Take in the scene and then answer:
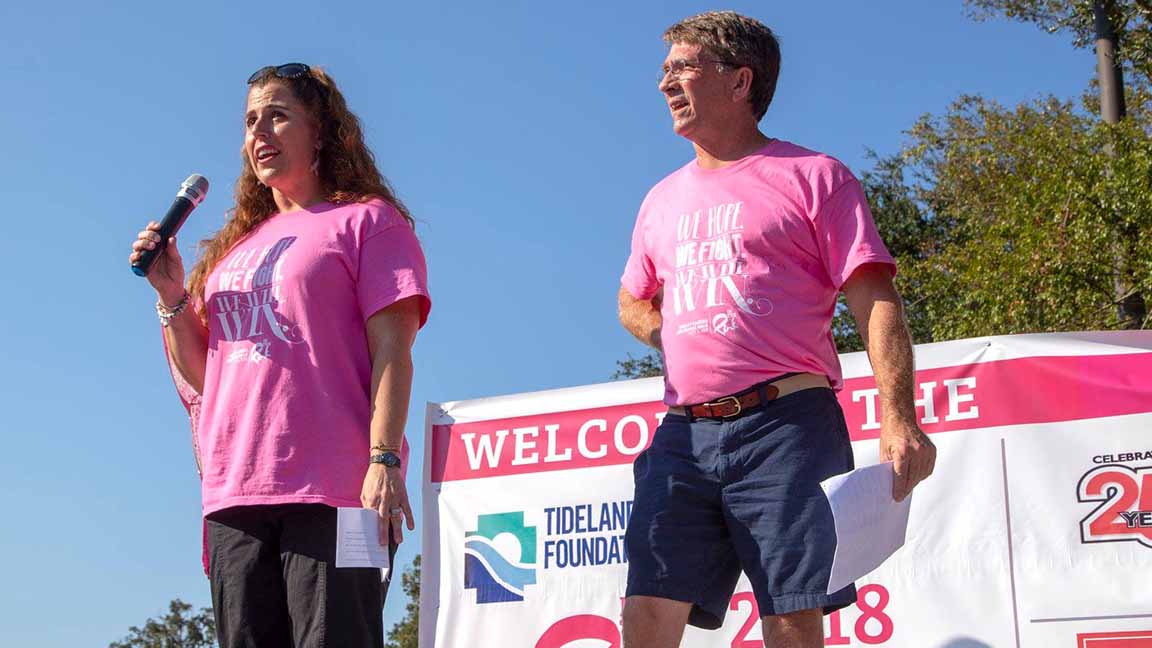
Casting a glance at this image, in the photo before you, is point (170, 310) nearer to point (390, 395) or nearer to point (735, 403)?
point (390, 395)

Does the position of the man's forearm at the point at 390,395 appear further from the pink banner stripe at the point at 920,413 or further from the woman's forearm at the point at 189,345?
the pink banner stripe at the point at 920,413

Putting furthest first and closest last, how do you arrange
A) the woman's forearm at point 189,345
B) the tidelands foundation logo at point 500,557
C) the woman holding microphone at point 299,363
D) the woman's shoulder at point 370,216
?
the tidelands foundation logo at point 500,557, the woman's forearm at point 189,345, the woman's shoulder at point 370,216, the woman holding microphone at point 299,363

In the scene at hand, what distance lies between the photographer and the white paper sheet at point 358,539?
2662 millimetres

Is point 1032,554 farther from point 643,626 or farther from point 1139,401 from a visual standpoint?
point 643,626

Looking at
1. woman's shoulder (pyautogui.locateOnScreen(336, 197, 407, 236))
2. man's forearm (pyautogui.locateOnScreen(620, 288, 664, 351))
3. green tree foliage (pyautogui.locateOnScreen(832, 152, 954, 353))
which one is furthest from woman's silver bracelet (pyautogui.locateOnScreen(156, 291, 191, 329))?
green tree foliage (pyautogui.locateOnScreen(832, 152, 954, 353))

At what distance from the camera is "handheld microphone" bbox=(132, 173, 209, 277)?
3107 millimetres

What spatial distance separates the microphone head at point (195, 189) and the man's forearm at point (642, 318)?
3.77ft

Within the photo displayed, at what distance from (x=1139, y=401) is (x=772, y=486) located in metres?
2.99

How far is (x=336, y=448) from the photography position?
9.41 ft

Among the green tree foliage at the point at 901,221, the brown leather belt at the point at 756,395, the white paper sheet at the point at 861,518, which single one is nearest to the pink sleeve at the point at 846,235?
the brown leather belt at the point at 756,395

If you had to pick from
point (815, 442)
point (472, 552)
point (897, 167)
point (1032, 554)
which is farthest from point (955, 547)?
point (897, 167)

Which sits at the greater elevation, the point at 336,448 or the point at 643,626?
the point at 336,448

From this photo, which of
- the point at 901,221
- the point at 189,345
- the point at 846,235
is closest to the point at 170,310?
the point at 189,345

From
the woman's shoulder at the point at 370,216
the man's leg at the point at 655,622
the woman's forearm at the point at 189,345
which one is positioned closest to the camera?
the man's leg at the point at 655,622
